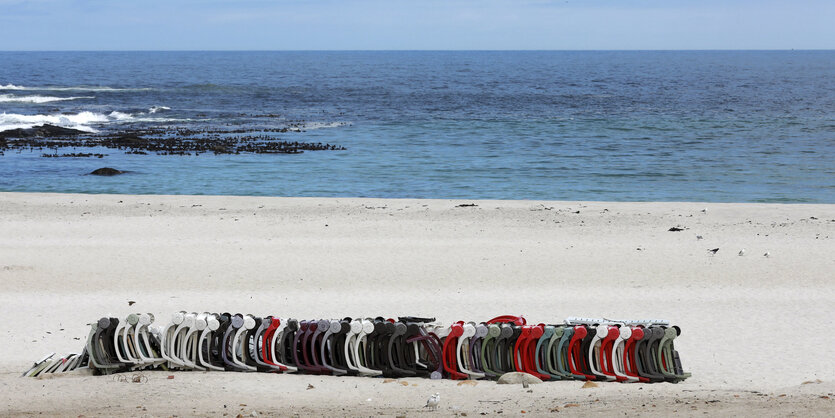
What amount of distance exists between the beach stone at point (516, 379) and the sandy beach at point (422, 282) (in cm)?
24

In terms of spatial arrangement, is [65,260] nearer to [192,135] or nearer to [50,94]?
[192,135]

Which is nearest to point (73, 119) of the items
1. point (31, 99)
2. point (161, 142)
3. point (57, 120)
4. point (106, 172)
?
point (57, 120)

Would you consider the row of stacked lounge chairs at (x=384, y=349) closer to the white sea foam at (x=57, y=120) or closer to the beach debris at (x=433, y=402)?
the beach debris at (x=433, y=402)

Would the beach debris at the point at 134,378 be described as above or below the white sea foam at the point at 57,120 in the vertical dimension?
above

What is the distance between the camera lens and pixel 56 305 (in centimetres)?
1283

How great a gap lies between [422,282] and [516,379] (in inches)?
208

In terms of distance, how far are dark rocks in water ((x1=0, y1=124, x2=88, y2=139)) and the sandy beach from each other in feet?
51.4

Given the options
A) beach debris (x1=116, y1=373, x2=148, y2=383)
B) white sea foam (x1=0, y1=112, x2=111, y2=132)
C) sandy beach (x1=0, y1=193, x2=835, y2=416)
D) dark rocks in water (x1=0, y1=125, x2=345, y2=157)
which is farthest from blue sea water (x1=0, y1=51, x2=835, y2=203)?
beach debris (x1=116, y1=373, x2=148, y2=383)

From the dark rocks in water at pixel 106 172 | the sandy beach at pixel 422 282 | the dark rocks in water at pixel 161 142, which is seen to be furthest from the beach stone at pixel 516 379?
the dark rocks in water at pixel 161 142

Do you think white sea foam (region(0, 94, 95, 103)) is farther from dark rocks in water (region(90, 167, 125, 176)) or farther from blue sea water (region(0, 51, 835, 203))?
dark rocks in water (region(90, 167, 125, 176))

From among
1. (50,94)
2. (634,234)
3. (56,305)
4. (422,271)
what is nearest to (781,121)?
(634,234)

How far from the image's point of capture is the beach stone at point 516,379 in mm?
9273

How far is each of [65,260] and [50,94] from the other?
A: 5862 cm

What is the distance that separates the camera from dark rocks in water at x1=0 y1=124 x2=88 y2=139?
3894 centimetres
